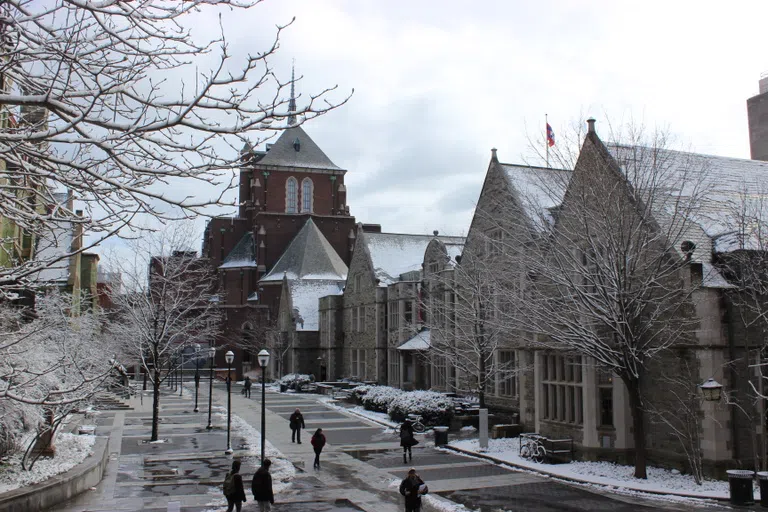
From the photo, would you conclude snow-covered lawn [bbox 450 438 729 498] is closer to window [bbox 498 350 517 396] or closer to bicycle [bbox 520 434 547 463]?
bicycle [bbox 520 434 547 463]

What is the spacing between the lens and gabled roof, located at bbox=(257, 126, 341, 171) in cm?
7106

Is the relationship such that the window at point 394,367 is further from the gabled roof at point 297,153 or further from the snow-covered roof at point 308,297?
the gabled roof at point 297,153

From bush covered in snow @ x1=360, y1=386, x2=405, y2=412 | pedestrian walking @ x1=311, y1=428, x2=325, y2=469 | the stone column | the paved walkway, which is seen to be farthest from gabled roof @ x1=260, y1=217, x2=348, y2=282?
the stone column

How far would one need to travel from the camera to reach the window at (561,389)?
18.6 m

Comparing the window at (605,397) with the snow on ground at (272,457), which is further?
the window at (605,397)

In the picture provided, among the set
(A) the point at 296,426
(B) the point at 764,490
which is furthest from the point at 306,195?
(B) the point at 764,490

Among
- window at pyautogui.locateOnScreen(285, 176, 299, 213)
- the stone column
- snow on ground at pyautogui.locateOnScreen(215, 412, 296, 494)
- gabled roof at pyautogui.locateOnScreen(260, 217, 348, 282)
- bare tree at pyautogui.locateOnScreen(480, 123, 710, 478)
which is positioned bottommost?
snow on ground at pyautogui.locateOnScreen(215, 412, 296, 494)

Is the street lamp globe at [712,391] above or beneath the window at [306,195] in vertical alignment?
beneath

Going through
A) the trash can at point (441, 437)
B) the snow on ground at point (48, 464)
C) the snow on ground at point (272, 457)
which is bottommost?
the snow on ground at point (272, 457)

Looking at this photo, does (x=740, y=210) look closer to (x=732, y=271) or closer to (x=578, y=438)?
(x=732, y=271)

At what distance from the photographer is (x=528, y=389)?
21391 mm

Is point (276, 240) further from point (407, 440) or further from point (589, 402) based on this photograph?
point (589, 402)

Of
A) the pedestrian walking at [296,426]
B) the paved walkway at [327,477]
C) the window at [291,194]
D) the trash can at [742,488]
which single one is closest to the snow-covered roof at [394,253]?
the paved walkway at [327,477]

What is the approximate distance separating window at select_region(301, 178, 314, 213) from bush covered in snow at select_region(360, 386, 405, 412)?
42.0 meters
